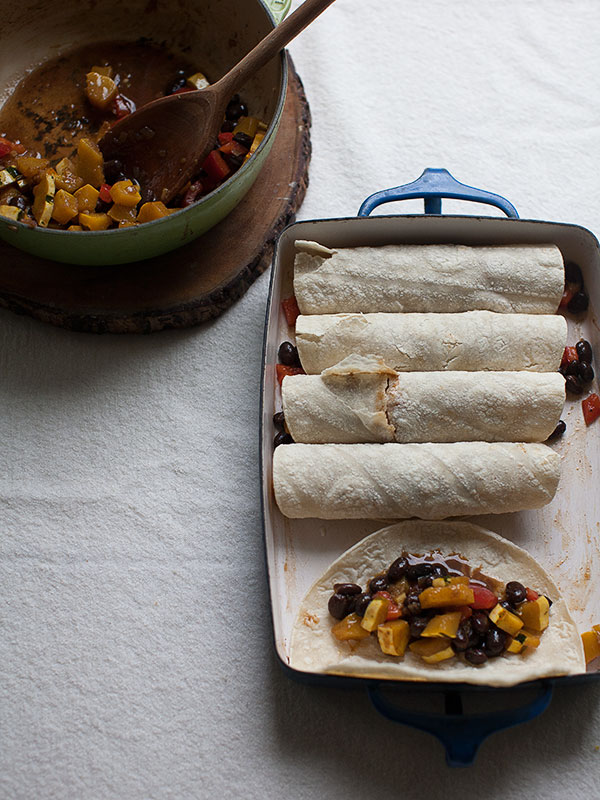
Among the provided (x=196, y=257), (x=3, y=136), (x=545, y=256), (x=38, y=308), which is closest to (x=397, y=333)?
(x=545, y=256)

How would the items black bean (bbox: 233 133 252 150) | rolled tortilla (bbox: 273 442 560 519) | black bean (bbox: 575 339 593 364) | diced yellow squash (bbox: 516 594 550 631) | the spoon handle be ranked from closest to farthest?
diced yellow squash (bbox: 516 594 550 631), rolled tortilla (bbox: 273 442 560 519), the spoon handle, black bean (bbox: 575 339 593 364), black bean (bbox: 233 133 252 150)

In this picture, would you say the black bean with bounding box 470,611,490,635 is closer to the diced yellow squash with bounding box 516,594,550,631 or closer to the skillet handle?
the diced yellow squash with bounding box 516,594,550,631

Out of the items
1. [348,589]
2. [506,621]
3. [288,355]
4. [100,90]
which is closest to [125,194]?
[100,90]

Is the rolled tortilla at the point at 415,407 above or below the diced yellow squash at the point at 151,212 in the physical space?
below

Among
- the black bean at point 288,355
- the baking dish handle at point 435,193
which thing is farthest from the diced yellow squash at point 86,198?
the baking dish handle at point 435,193

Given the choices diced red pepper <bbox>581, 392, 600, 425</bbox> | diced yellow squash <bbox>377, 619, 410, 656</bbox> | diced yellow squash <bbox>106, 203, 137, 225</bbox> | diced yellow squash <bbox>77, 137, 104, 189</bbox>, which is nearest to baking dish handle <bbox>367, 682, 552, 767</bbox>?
diced yellow squash <bbox>377, 619, 410, 656</bbox>

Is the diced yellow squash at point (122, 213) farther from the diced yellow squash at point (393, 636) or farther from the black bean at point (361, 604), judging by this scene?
the diced yellow squash at point (393, 636)

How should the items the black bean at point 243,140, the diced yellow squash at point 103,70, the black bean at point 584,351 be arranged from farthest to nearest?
the diced yellow squash at point 103,70
the black bean at point 243,140
the black bean at point 584,351
